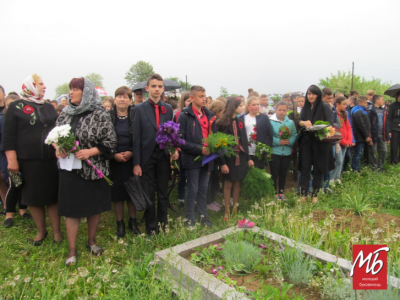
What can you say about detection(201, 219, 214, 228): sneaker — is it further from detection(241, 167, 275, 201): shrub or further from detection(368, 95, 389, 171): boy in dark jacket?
detection(368, 95, 389, 171): boy in dark jacket

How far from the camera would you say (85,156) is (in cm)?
340

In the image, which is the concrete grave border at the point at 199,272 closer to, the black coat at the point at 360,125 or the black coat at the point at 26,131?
the black coat at the point at 26,131

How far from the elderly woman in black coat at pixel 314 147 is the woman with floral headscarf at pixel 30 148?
4.12m

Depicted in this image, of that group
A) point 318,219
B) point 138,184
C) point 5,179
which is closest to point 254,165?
point 318,219

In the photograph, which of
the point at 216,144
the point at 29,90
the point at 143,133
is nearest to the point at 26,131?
the point at 29,90

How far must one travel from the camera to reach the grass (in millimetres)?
2662

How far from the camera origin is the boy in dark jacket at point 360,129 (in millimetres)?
7898

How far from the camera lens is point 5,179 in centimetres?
507

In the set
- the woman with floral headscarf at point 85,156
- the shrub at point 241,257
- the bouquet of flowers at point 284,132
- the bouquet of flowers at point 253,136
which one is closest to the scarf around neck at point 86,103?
the woman with floral headscarf at point 85,156

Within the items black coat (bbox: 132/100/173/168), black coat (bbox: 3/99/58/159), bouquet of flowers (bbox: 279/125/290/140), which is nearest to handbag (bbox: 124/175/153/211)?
black coat (bbox: 132/100/173/168)

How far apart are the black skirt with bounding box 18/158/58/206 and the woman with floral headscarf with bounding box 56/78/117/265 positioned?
0.51 metres

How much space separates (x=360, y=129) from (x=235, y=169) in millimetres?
4783

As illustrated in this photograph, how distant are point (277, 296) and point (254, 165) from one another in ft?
10.6

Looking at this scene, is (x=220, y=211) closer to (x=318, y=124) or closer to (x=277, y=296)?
(x=318, y=124)
